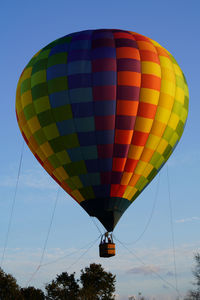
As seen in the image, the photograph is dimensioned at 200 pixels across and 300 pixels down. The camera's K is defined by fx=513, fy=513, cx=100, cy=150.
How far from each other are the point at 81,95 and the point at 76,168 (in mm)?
3988

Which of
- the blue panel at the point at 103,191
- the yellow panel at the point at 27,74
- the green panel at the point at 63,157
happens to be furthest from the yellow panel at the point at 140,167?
the yellow panel at the point at 27,74

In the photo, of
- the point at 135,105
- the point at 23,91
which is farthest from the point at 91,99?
the point at 23,91

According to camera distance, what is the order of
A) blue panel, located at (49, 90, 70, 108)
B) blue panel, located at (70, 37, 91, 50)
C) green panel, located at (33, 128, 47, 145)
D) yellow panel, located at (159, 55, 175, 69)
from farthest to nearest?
yellow panel, located at (159, 55, 175, 69), blue panel, located at (70, 37, 91, 50), green panel, located at (33, 128, 47, 145), blue panel, located at (49, 90, 70, 108)

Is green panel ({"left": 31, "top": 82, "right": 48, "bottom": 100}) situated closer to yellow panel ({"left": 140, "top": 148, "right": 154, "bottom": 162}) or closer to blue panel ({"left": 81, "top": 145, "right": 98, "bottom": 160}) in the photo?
blue panel ({"left": 81, "top": 145, "right": 98, "bottom": 160})

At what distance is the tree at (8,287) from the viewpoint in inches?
2079

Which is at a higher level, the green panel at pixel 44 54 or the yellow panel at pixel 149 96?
the green panel at pixel 44 54

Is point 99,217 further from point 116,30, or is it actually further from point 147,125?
point 116,30

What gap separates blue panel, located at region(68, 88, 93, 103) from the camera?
27.7m

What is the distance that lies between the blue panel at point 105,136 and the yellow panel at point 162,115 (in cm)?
275

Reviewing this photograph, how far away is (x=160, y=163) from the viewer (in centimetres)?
2970

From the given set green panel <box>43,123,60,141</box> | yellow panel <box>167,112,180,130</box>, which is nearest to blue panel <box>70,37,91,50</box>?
green panel <box>43,123,60,141</box>

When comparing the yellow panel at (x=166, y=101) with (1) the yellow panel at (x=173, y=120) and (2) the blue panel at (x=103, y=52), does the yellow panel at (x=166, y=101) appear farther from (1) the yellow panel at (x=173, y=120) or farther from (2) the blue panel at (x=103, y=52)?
(2) the blue panel at (x=103, y=52)

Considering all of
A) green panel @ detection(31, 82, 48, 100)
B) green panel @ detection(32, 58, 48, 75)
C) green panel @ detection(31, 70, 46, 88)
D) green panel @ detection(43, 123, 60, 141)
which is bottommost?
green panel @ detection(43, 123, 60, 141)

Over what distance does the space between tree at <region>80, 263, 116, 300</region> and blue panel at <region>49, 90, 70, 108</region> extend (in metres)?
26.7
